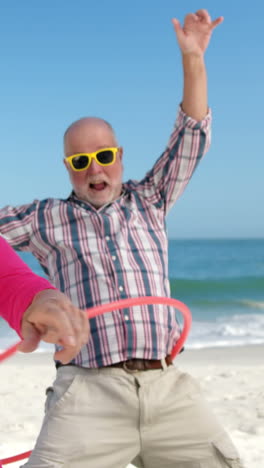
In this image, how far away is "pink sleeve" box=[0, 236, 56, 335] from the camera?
1.10 meters

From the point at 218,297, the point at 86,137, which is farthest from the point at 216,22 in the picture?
the point at 218,297

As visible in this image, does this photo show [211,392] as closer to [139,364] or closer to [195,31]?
[139,364]

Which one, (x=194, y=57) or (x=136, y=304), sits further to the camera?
(x=194, y=57)

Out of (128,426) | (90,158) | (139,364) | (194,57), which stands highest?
(194,57)

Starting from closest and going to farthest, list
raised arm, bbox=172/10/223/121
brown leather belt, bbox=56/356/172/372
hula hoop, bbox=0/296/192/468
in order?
hula hoop, bbox=0/296/192/468
brown leather belt, bbox=56/356/172/372
raised arm, bbox=172/10/223/121

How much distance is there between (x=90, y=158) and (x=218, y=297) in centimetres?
1564

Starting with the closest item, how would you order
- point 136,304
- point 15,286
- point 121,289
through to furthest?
1. point 15,286
2. point 136,304
3. point 121,289

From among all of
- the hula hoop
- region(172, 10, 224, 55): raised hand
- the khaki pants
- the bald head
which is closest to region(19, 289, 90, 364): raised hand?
the hula hoop

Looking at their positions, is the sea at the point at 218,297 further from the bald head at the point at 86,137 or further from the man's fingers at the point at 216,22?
the man's fingers at the point at 216,22

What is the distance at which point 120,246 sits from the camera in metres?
2.75

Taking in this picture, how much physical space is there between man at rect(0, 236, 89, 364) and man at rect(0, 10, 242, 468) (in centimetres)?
141

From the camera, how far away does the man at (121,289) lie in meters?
2.51

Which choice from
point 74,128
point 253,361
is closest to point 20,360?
point 253,361

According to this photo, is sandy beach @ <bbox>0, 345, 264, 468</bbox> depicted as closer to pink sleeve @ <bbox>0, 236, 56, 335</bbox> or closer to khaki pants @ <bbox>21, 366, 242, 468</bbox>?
khaki pants @ <bbox>21, 366, 242, 468</bbox>
